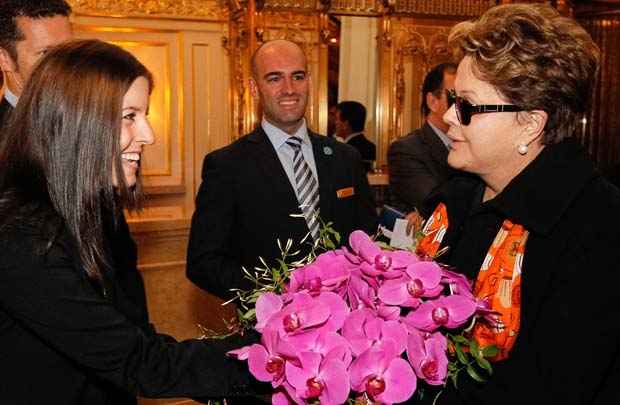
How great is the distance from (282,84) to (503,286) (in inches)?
64.7

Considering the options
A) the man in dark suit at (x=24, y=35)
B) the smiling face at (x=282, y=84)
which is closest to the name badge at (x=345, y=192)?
the smiling face at (x=282, y=84)

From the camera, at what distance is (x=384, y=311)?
126cm

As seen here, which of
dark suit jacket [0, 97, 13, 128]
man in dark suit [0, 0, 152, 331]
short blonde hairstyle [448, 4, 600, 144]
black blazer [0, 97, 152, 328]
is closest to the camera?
short blonde hairstyle [448, 4, 600, 144]

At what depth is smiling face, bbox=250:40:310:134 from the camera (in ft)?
9.29

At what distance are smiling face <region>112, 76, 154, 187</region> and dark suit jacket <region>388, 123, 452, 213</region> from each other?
75.3 inches

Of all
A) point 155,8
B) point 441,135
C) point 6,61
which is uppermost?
point 155,8

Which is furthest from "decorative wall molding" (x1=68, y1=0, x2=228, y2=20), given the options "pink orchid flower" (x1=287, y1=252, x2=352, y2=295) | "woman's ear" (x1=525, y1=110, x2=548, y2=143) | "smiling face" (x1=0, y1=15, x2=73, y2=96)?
"pink orchid flower" (x1=287, y1=252, x2=352, y2=295)

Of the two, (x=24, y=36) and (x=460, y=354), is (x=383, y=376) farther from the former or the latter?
(x=24, y=36)

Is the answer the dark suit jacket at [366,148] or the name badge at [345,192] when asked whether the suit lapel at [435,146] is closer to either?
the name badge at [345,192]

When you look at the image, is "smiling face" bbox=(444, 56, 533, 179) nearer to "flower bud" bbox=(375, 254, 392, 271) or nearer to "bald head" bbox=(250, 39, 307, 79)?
"flower bud" bbox=(375, 254, 392, 271)

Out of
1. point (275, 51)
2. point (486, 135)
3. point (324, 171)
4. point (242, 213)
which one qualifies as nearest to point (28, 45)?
point (242, 213)

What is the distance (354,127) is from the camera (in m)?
6.28

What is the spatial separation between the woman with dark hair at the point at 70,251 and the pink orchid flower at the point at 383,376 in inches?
17.6

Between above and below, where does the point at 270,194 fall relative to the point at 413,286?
below
